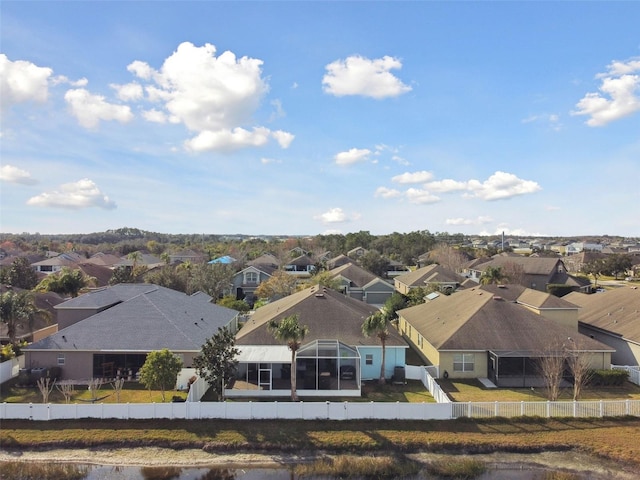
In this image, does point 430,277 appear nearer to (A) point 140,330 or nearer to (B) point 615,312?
(B) point 615,312

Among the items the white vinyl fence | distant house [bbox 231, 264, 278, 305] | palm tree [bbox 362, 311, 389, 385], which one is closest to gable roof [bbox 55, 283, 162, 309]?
the white vinyl fence

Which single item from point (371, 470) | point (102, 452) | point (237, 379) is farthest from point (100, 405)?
point (371, 470)

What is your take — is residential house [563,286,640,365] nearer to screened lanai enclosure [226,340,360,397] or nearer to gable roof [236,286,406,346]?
gable roof [236,286,406,346]

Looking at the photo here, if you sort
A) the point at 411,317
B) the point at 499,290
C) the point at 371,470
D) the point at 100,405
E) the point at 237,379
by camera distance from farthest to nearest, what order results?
the point at 499,290
the point at 411,317
the point at 237,379
the point at 100,405
the point at 371,470

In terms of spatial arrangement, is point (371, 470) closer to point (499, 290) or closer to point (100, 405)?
point (100, 405)

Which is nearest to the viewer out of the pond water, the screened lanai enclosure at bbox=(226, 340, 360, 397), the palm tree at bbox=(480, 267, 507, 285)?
the pond water

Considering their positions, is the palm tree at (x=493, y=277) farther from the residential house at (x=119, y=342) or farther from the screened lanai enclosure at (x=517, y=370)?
the residential house at (x=119, y=342)

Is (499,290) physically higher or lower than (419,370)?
higher
